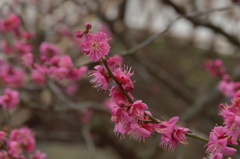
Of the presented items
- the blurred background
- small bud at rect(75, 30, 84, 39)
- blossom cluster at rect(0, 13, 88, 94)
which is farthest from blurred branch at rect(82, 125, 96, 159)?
small bud at rect(75, 30, 84, 39)

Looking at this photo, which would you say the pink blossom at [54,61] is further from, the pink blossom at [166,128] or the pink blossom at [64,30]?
the pink blossom at [64,30]

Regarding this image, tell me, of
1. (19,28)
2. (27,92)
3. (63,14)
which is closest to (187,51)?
(63,14)

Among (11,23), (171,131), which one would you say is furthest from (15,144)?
(11,23)

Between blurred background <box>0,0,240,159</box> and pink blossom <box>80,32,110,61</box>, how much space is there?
243 millimetres

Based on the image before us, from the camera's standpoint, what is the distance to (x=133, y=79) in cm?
363

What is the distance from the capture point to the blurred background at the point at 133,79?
2.18 m

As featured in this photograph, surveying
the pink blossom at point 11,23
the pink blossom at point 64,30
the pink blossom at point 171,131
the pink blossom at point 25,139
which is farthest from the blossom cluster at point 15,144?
the pink blossom at point 64,30

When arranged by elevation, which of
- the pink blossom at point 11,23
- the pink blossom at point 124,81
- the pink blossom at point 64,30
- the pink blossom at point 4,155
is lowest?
the pink blossom at point 4,155

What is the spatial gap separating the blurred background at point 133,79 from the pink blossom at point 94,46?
0.24 meters

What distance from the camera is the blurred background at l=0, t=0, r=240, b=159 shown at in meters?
2.18

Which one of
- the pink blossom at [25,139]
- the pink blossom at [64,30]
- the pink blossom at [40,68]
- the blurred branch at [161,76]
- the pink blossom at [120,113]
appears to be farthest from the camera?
the pink blossom at [64,30]

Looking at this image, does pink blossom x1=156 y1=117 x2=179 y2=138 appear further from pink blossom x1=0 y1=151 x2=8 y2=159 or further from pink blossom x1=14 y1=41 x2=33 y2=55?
pink blossom x1=14 y1=41 x2=33 y2=55

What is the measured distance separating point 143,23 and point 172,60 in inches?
40.8

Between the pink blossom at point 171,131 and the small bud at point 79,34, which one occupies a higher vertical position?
the small bud at point 79,34
